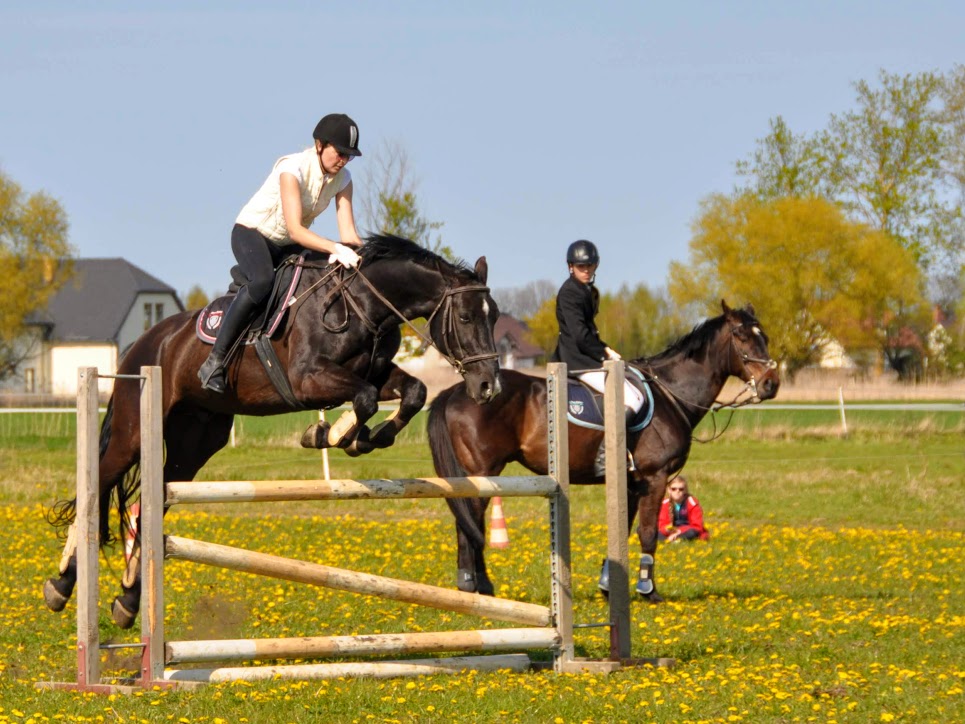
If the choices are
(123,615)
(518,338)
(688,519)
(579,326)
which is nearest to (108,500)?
(123,615)

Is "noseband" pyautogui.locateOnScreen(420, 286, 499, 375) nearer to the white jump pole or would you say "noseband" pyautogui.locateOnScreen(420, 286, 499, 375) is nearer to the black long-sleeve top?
the white jump pole

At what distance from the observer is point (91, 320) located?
254ft

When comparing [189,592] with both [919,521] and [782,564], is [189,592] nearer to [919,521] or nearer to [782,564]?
[782,564]

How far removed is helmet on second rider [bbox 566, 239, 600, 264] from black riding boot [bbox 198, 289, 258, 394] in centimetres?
391

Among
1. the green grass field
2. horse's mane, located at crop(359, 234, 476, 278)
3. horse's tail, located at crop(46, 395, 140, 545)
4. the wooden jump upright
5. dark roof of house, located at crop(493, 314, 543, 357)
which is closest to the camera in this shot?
the green grass field

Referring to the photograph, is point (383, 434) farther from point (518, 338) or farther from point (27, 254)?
point (518, 338)

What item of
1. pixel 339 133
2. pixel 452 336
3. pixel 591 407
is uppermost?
pixel 339 133

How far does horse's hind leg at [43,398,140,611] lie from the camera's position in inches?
307

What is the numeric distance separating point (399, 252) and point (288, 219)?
66cm

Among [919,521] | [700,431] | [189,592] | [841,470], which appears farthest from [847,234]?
[189,592]

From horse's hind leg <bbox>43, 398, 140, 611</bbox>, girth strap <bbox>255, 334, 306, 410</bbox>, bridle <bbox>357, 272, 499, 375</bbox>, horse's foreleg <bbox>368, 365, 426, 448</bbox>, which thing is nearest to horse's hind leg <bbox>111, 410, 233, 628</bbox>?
horse's hind leg <bbox>43, 398, 140, 611</bbox>

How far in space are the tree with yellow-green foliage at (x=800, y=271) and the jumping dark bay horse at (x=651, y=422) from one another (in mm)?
42747

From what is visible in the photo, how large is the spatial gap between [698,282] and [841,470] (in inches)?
1337

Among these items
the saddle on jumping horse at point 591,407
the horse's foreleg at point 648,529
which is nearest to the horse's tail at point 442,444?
the saddle on jumping horse at point 591,407
